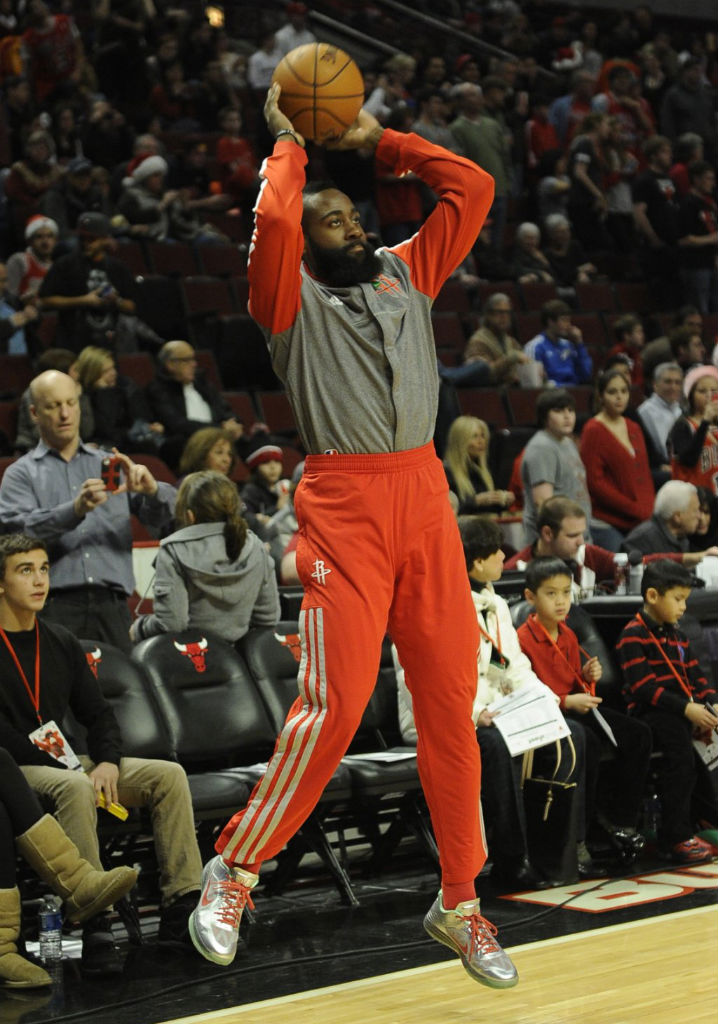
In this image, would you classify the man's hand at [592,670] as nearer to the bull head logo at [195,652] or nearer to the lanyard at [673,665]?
the lanyard at [673,665]

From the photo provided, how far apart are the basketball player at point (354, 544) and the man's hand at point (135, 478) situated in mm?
1781

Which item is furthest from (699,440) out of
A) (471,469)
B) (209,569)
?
(209,569)

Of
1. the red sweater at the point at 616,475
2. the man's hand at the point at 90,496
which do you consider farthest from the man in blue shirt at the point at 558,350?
the man's hand at the point at 90,496

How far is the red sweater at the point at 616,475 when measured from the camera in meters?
7.57

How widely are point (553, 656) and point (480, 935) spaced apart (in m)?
2.19

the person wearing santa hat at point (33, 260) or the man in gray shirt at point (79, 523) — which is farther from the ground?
the person wearing santa hat at point (33, 260)

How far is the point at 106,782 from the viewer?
14.7ft

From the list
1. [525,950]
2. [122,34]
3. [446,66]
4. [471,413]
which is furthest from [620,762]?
[446,66]

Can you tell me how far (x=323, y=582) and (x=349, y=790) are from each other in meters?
1.81

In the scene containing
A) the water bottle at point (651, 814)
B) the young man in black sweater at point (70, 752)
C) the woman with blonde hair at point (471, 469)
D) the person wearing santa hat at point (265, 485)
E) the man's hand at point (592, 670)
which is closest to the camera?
the young man in black sweater at point (70, 752)

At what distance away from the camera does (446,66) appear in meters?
14.7

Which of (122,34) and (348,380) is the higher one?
(122,34)

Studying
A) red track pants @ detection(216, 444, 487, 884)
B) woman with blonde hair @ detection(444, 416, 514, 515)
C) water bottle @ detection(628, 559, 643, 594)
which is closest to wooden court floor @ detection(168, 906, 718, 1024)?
red track pants @ detection(216, 444, 487, 884)

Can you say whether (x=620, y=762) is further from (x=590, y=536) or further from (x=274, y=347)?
(x=274, y=347)
